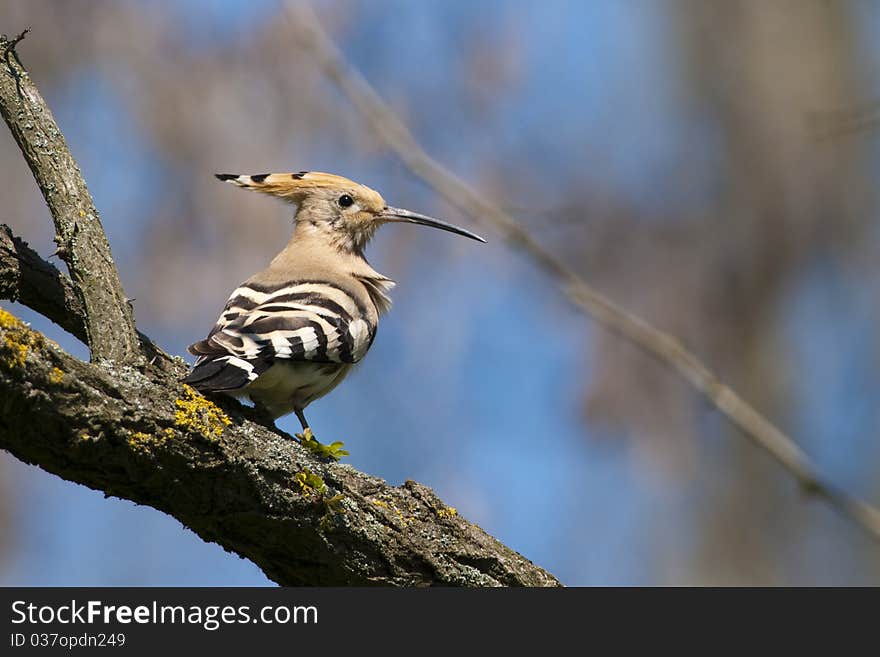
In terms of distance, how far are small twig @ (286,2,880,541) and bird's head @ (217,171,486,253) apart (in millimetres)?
1435

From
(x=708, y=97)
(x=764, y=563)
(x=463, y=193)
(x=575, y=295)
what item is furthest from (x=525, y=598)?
(x=708, y=97)

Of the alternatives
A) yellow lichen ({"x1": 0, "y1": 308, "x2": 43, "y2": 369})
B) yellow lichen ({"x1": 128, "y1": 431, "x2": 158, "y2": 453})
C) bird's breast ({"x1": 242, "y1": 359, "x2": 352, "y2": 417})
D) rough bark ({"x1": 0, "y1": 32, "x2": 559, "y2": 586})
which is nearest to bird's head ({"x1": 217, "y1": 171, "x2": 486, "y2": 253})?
bird's breast ({"x1": 242, "y1": 359, "x2": 352, "y2": 417})

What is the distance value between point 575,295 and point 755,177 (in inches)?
199

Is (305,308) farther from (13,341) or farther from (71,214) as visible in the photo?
(13,341)

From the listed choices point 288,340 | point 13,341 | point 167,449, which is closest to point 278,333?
point 288,340

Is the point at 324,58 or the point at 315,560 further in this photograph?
the point at 324,58

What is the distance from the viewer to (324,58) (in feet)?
11.1

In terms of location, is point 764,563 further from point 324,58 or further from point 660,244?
point 324,58

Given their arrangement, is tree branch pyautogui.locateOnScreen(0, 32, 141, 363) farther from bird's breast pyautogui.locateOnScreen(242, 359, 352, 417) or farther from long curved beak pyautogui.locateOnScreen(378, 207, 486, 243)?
long curved beak pyautogui.locateOnScreen(378, 207, 486, 243)

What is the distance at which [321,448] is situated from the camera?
3.12 m

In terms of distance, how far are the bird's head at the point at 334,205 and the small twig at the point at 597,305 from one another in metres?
1.44

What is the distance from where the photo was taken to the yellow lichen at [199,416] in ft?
8.26

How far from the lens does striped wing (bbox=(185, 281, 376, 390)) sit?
10.0 feet

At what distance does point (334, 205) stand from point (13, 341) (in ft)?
9.28
